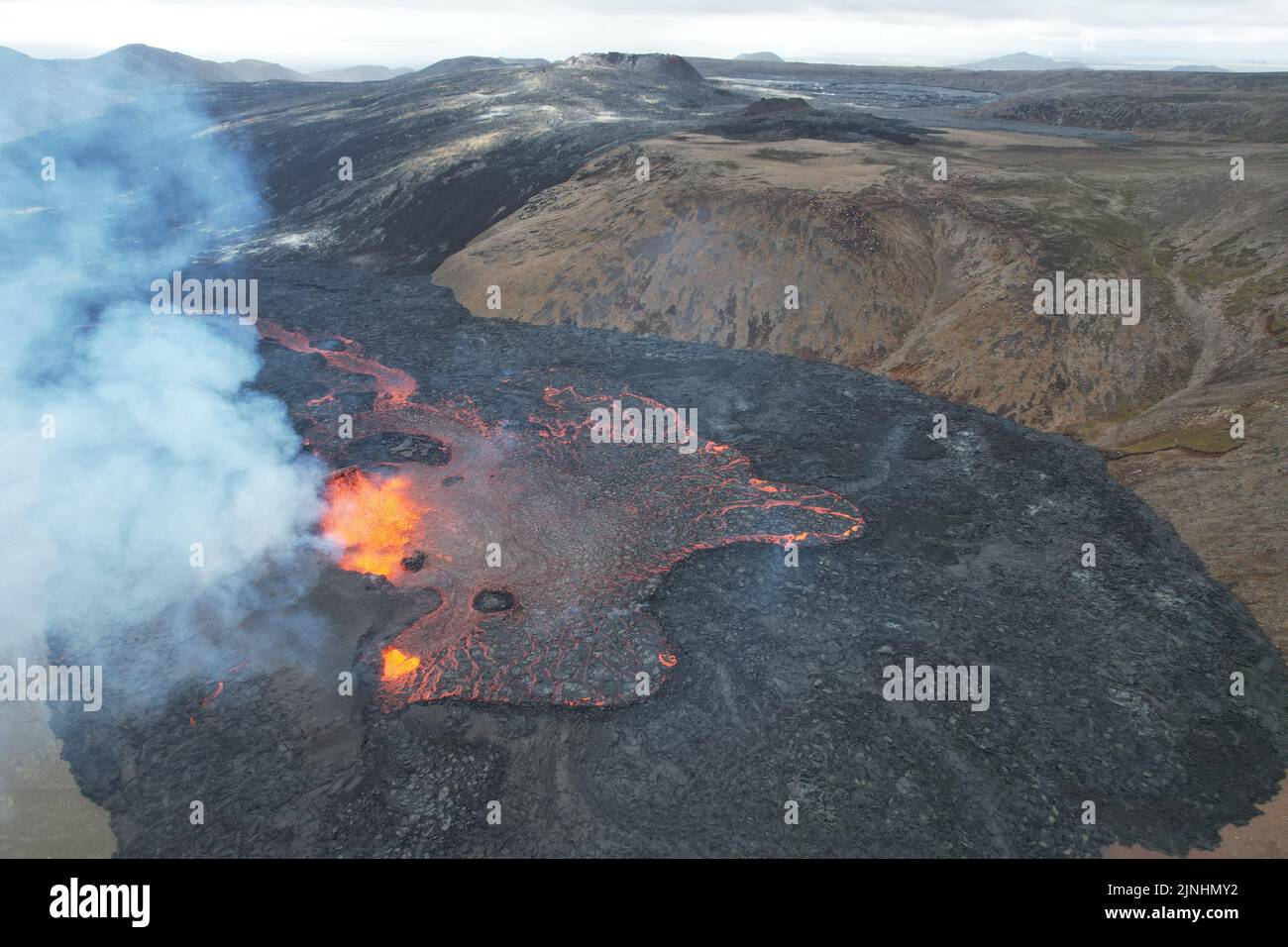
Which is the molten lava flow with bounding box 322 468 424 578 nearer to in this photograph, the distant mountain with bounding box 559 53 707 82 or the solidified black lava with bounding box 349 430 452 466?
the solidified black lava with bounding box 349 430 452 466

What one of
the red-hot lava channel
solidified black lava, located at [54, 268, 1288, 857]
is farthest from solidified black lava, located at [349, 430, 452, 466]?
solidified black lava, located at [54, 268, 1288, 857]

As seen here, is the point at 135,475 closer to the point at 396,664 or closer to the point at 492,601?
the point at 396,664

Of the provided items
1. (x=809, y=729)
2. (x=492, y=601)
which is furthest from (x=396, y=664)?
(x=809, y=729)

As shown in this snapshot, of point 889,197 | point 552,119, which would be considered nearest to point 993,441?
point 889,197

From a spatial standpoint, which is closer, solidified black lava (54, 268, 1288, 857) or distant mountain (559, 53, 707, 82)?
solidified black lava (54, 268, 1288, 857)

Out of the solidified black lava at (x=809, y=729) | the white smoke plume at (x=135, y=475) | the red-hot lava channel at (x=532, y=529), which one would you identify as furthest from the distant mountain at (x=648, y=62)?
the solidified black lava at (x=809, y=729)

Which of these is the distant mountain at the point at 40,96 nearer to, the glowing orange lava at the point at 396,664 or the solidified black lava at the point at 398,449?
the solidified black lava at the point at 398,449

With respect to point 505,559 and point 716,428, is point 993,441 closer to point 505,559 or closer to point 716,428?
point 716,428
